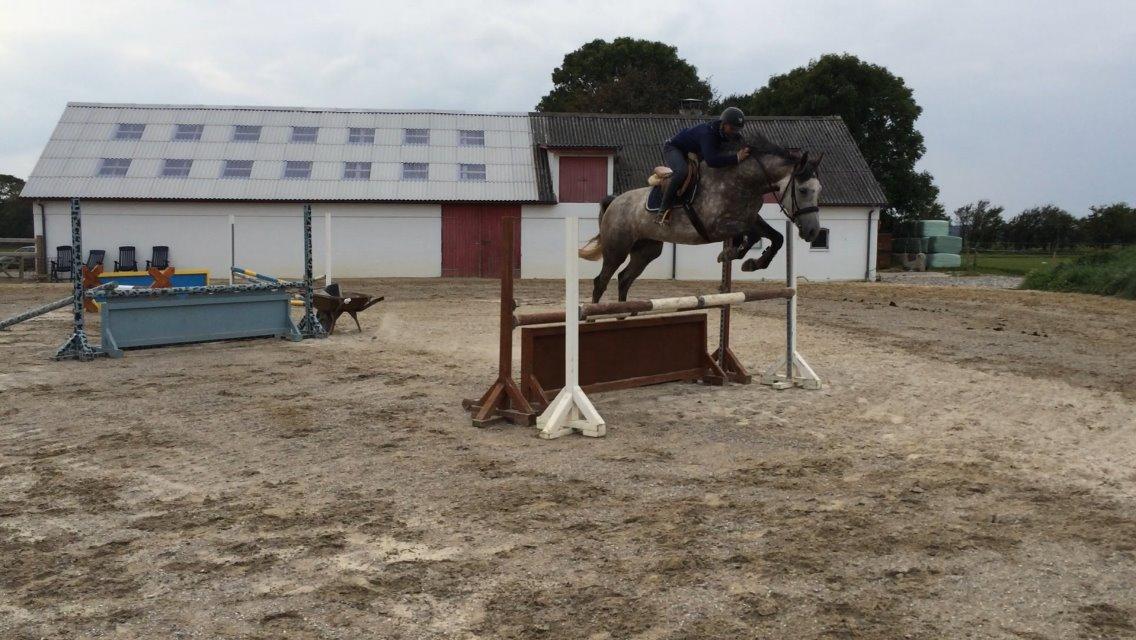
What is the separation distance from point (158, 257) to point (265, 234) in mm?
2888

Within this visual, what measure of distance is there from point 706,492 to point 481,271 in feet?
69.3

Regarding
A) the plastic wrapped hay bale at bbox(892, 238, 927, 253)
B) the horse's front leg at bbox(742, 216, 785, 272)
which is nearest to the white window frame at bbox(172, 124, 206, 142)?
the horse's front leg at bbox(742, 216, 785, 272)

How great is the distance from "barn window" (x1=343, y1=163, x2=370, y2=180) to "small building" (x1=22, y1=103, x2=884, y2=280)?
48mm

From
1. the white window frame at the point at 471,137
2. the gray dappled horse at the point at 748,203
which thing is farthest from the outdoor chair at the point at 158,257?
the gray dappled horse at the point at 748,203

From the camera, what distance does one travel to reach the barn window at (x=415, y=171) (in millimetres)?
25173

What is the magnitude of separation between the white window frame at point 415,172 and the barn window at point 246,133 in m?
4.82

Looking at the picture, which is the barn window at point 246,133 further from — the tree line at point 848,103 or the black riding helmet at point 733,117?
the black riding helmet at point 733,117

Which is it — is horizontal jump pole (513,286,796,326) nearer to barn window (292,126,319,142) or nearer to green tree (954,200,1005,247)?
barn window (292,126,319,142)

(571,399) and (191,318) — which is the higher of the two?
(191,318)

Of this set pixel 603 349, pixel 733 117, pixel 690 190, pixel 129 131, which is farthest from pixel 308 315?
pixel 129 131

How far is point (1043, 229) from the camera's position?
5112 centimetres

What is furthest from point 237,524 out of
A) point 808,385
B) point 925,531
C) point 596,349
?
point 808,385

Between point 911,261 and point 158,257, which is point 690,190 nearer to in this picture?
point 158,257

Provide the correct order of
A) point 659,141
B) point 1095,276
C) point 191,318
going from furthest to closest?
point 659,141
point 1095,276
point 191,318
